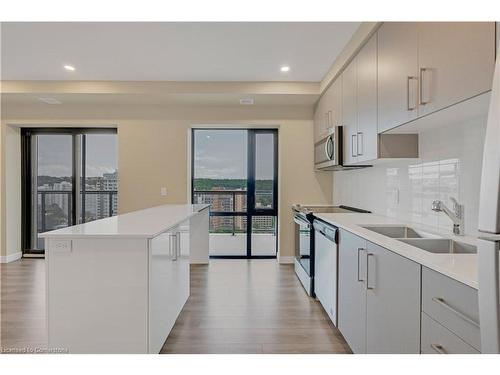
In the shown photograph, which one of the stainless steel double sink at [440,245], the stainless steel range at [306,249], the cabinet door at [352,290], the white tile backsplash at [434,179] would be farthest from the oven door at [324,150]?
the stainless steel double sink at [440,245]

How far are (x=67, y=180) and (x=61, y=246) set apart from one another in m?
3.93

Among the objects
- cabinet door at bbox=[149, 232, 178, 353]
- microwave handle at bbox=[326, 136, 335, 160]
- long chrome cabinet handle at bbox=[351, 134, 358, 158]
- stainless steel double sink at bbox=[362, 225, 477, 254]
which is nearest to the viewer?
stainless steel double sink at bbox=[362, 225, 477, 254]

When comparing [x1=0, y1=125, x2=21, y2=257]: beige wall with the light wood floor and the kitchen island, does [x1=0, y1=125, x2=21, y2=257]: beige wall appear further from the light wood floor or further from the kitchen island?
the kitchen island

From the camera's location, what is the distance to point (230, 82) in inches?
165

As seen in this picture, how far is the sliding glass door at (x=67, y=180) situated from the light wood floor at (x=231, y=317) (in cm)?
115

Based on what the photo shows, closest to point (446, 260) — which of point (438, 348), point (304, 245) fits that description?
point (438, 348)

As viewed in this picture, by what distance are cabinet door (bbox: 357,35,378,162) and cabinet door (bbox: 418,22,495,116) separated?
2.32 feet

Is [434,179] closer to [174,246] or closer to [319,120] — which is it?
[174,246]

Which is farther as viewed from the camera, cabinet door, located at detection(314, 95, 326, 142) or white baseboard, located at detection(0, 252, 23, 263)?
white baseboard, located at detection(0, 252, 23, 263)

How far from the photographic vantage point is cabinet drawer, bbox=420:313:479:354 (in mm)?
1030

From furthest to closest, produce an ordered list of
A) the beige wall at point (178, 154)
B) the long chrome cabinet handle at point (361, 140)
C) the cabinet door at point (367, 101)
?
the beige wall at point (178, 154), the long chrome cabinet handle at point (361, 140), the cabinet door at point (367, 101)

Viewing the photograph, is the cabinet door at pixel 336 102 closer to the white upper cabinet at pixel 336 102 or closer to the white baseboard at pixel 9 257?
the white upper cabinet at pixel 336 102

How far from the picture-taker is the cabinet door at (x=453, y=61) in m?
1.28

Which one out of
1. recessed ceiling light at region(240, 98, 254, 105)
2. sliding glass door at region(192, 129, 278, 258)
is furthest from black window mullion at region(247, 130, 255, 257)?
recessed ceiling light at region(240, 98, 254, 105)
